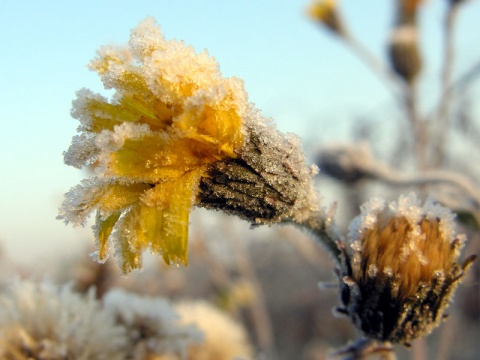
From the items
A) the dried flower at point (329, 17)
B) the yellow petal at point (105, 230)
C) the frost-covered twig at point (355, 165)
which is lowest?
the yellow petal at point (105, 230)

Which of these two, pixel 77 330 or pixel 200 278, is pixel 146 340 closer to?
pixel 77 330

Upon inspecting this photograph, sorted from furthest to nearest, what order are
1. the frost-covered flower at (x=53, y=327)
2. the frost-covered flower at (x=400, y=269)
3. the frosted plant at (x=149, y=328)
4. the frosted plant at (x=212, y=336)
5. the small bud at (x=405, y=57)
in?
the small bud at (x=405, y=57) → the frosted plant at (x=212, y=336) → the frosted plant at (x=149, y=328) → the frost-covered flower at (x=53, y=327) → the frost-covered flower at (x=400, y=269)

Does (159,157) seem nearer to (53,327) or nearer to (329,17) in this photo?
(53,327)

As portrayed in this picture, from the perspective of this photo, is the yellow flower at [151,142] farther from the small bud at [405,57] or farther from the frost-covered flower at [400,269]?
the small bud at [405,57]

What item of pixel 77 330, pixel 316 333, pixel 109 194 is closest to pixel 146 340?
pixel 77 330

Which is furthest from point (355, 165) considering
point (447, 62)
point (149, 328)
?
point (149, 328)

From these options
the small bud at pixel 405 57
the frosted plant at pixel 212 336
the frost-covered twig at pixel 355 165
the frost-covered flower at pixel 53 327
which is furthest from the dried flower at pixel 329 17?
the frost-covered flower at pixel 53 327

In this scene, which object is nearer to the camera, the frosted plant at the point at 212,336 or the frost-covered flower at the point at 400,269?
the frost-covered flower at the point at 400,269
